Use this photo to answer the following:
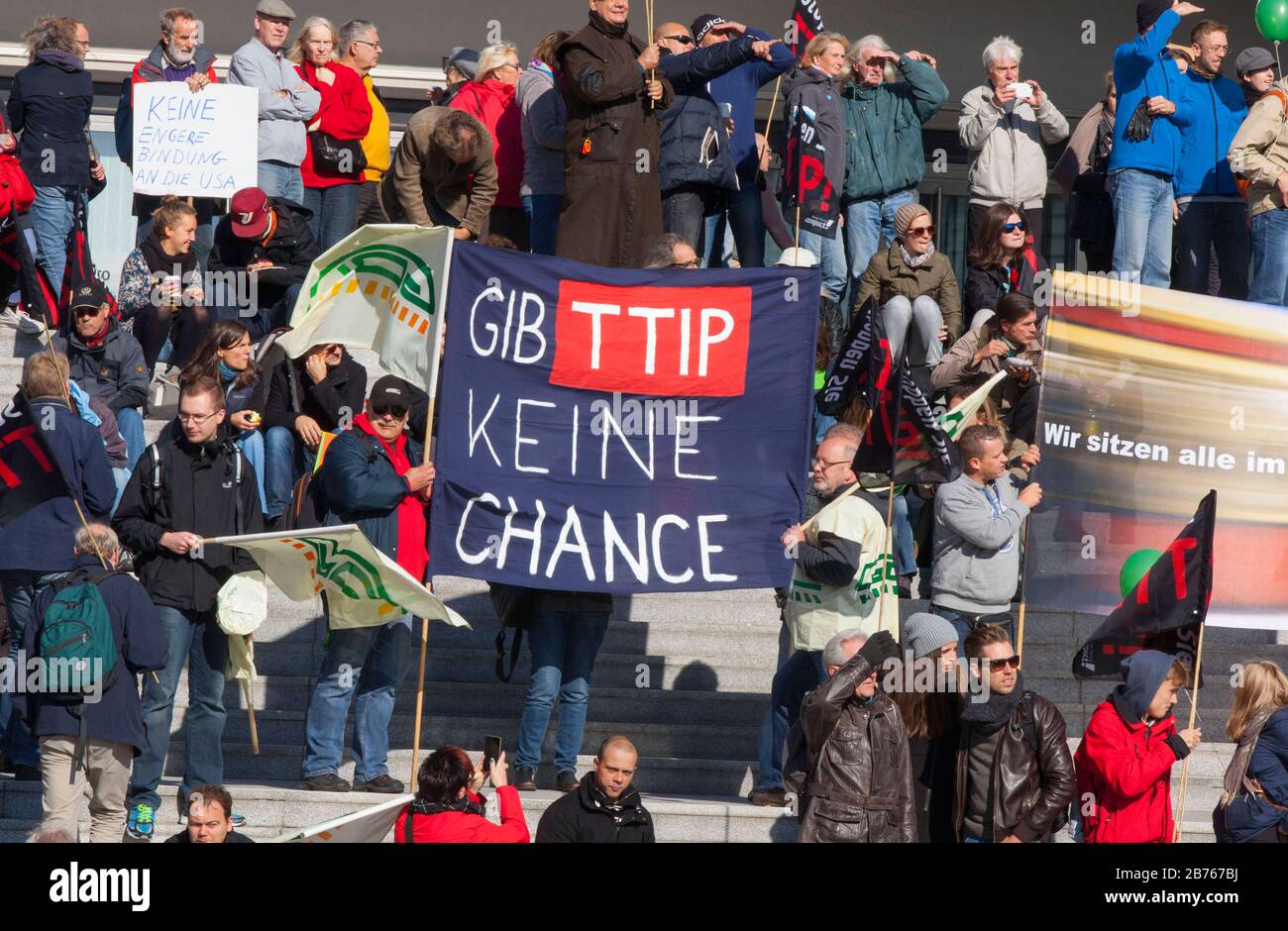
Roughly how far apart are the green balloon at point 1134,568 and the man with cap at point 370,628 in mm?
3614

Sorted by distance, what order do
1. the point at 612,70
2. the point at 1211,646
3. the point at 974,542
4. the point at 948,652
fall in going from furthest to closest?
1. the point at 612,70
2. the point at 1211,646
3. the point at 974,542
4. the point at 948,652

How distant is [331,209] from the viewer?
585 inches

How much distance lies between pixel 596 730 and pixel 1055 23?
10.8 metres

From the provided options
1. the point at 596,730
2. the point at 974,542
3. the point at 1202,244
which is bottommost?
the point at 596,730

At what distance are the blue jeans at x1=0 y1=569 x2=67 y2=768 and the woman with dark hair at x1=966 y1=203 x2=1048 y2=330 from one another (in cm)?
599

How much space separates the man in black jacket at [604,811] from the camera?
9.34 m

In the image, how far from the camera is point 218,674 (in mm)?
10594

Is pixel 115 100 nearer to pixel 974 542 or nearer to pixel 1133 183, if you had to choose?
pixel 1133 183

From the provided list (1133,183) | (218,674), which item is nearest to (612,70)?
(1133,183)

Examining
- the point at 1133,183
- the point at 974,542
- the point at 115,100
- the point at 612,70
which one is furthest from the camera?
the point at 115,100

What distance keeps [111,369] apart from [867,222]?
16.5 ft

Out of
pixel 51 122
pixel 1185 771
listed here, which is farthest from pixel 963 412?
pixel 51 122

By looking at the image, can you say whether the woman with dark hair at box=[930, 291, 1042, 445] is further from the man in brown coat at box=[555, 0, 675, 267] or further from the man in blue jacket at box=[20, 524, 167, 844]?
the man in blue jacket at box=[20, 524, 167, 844]

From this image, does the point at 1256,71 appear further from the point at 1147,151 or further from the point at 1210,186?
the point at 1147,151
